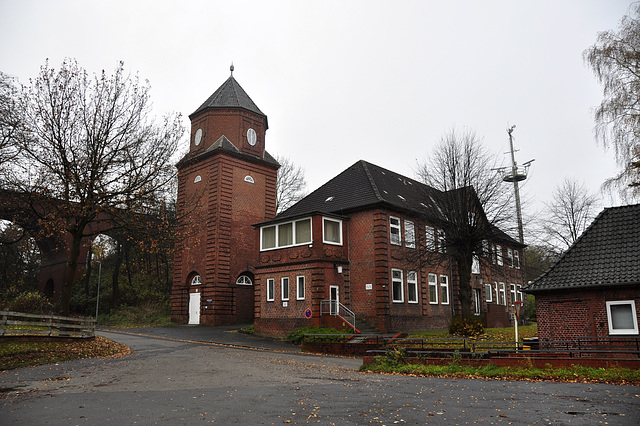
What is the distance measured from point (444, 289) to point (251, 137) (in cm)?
1851

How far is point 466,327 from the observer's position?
23.3 metres

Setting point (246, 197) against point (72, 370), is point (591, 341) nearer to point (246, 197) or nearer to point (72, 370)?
point (72, 370)

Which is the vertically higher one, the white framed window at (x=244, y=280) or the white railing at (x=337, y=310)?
the white framed window at (x=244, y=280)

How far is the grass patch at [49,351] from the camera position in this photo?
643 inches

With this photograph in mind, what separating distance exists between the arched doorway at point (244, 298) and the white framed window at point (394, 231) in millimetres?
12808

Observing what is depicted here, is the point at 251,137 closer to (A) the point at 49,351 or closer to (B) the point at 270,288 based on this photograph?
(B) the point at 270,288

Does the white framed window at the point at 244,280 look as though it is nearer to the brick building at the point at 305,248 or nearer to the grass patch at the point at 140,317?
the brick building at the point at 305,248

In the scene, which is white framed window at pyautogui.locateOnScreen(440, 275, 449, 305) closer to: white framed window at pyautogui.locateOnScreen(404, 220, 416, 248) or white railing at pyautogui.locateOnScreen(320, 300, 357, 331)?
white framed window at pyautogui.locateOnScreen(404, 220, 416, 248)

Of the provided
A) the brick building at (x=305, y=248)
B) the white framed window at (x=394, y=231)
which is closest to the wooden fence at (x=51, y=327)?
the brick building at (x=305, y=248)

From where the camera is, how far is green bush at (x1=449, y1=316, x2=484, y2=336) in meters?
23.2

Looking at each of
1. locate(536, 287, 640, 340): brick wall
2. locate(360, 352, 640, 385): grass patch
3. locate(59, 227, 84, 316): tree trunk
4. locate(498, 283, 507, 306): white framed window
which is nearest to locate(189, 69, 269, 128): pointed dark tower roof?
locate(59, 227, 84, 316): tree trunk

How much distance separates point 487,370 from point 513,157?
22.9 metres

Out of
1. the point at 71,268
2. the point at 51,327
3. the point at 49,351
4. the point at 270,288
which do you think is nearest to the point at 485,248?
the point at 270,288

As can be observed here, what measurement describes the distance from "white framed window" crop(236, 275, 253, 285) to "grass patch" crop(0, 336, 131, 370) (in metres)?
15.1
